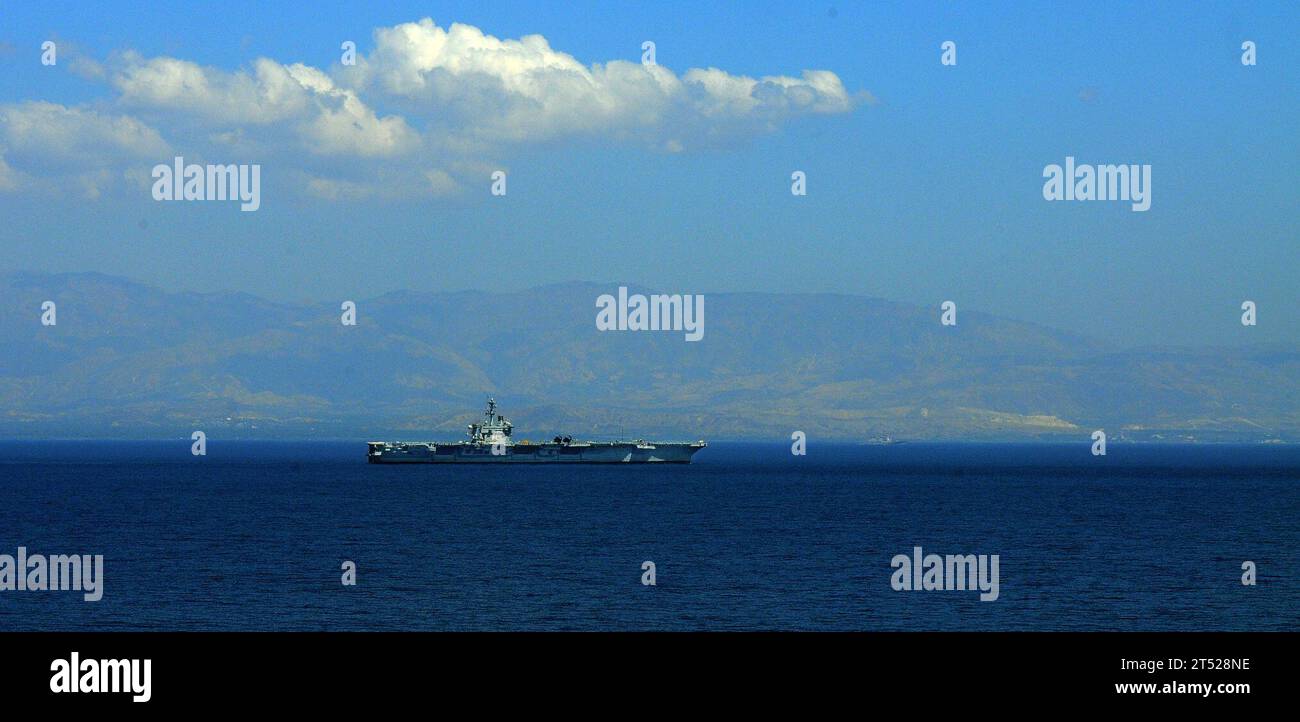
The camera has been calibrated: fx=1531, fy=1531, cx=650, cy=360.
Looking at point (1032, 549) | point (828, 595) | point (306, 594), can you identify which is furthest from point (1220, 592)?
point (306, 594)
